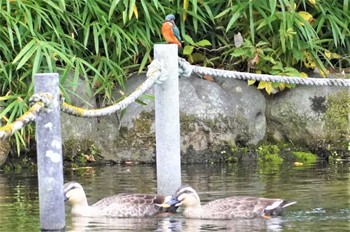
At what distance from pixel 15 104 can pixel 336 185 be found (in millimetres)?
3567

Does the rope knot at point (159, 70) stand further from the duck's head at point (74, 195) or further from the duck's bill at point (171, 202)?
the duck's head at point (74, 195)

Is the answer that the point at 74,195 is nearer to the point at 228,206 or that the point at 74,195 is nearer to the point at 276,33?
the point at 228,206

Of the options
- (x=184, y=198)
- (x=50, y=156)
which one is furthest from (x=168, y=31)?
(x=50, y=156)

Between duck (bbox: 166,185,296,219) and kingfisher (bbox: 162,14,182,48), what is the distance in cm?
316

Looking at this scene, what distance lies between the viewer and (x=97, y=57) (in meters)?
13.7

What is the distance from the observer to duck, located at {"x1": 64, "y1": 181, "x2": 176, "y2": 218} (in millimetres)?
10016

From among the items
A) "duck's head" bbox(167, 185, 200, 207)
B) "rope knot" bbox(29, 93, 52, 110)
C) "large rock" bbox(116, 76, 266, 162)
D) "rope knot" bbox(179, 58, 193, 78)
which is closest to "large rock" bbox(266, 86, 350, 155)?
"large rock" bbox(116, 76, 266, 162)

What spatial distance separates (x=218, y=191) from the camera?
37.5 feet

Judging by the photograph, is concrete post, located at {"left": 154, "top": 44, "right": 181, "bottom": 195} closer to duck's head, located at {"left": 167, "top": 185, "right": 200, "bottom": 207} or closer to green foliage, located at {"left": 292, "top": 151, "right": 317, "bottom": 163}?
duck's head, located at {"left": 167, "top": 185, "right": 200, "bottom": 207}

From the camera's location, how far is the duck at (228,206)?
9750 millimetres

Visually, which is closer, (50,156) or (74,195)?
(50,156)

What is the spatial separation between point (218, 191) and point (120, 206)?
5.29ft

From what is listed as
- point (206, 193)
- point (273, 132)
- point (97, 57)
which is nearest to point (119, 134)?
point (97, 57)

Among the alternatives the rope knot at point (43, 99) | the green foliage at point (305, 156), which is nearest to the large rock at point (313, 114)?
the green foliage at point (305, 156)
